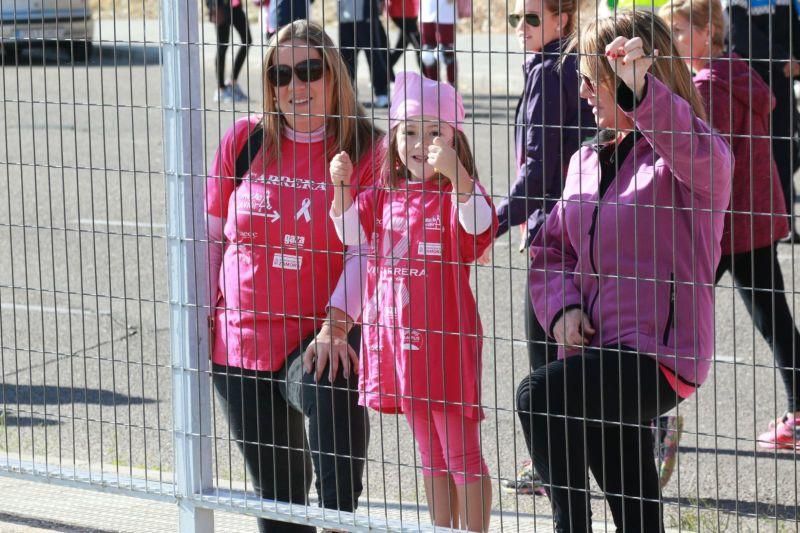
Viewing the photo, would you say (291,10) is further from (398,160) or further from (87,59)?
(87,59)

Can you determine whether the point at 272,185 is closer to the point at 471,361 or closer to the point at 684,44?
the point at 471,361

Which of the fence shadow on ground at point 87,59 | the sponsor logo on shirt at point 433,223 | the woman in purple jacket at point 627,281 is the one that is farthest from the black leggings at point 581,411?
the fence shadow on ground at point 87,59

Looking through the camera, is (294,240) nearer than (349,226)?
No

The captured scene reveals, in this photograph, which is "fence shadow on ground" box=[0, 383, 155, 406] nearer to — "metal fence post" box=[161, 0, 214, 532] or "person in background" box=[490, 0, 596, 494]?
"metal fence post" box=[161, 0, 214, 532]

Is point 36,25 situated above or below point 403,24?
above

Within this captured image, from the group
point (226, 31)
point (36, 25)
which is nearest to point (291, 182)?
point (36, 25)

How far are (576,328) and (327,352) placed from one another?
25.5 inches

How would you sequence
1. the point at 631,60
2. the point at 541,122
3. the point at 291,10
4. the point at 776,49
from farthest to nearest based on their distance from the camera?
the point at 776,49
the point at 541,122
the point at 291,10
the point at 631,60

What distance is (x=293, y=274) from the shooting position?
3545 millimetres

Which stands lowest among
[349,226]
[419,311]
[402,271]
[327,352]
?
[327,352]

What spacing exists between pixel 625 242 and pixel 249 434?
1171 millimetres

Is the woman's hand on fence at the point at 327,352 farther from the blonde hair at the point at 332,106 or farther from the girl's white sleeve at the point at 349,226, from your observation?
the blonde hair at the point at 332,106

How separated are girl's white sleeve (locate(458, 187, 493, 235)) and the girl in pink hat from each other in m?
0.07

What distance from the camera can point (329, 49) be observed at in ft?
11.3
